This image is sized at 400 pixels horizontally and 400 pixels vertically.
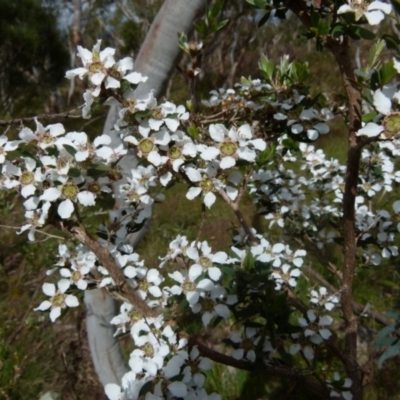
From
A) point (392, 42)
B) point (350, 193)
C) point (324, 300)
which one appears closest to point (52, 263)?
point (324, 300)

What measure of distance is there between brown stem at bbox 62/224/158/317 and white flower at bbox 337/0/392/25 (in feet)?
2.07

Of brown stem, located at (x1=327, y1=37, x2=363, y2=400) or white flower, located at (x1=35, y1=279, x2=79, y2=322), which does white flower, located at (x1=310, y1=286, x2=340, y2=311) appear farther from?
white flower, located at (x1=35, y1=279, x2=79, y2=322)

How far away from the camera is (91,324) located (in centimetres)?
157

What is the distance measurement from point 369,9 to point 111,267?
2.24 ft

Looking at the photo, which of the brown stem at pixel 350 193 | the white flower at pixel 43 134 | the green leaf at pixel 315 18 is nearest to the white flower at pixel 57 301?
the white flower at pixel 43 134

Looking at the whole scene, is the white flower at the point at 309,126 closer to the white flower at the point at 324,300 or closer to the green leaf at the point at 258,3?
the green leaf at the point at 258,3

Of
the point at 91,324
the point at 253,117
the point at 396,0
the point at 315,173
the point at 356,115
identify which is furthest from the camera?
the point at 315,173

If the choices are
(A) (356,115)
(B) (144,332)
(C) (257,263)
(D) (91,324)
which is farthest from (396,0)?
(D) (91,324)

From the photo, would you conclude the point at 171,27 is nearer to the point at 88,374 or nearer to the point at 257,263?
the point at 257,263

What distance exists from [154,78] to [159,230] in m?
2.02

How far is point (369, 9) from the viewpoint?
2.42 ft

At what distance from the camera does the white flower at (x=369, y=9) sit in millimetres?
725

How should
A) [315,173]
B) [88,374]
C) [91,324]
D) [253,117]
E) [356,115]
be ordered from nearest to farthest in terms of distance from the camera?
[356,115], [253,117], [91,324], [315,173], [88,374]

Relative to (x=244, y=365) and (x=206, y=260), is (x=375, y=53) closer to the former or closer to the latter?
Result: (x=206, y=260)
